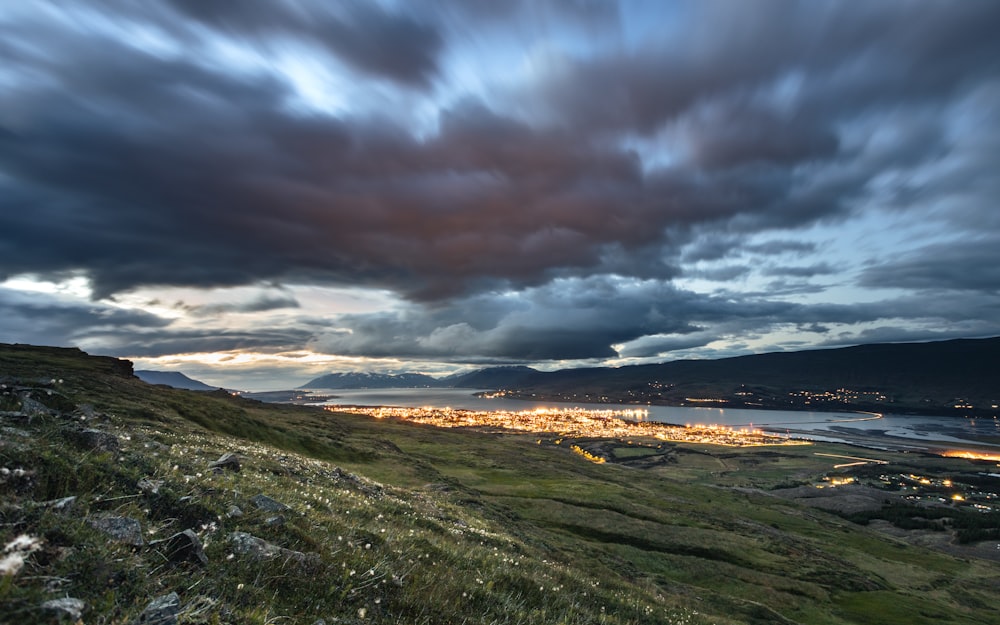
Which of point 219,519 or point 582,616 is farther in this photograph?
point 582,616

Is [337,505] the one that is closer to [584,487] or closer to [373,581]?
[373,581]

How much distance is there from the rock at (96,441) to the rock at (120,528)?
160 inches

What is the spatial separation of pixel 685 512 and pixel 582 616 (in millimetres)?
68120

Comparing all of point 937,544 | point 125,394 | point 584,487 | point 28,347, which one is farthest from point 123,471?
point 937,544

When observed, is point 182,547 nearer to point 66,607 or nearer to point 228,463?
point 66,607

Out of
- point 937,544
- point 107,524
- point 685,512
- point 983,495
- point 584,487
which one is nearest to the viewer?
point 107,524

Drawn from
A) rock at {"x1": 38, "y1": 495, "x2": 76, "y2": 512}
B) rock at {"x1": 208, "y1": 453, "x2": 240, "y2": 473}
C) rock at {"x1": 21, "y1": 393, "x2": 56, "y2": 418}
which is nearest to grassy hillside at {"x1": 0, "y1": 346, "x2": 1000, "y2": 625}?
rock at {"x1": 38, "y1": 495, "x2": 76, "y2": 512}

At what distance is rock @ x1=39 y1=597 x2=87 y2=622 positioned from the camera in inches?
153

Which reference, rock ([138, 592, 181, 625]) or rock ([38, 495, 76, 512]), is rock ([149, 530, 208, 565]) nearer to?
rock ([38, 495, 76, 512])

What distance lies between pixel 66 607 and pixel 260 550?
3.62 meters

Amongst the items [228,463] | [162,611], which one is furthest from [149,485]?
[228,463]

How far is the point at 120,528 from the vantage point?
6023 mm

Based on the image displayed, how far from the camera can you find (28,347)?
250 feet

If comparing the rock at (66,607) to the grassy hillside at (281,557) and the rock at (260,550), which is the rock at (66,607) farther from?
the rock at (260,550)
